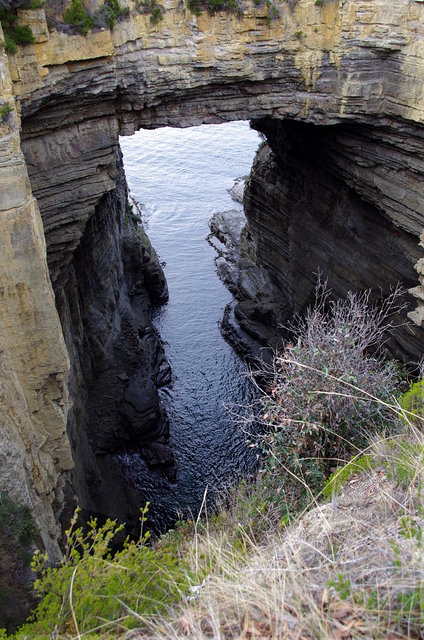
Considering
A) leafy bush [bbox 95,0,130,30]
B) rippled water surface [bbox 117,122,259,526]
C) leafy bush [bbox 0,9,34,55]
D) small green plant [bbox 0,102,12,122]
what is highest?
leafy bush [bbox 95,0,130,30]

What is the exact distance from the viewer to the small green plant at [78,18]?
10.2 meters

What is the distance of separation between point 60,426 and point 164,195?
27.5m

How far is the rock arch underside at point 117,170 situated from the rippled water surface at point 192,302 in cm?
128

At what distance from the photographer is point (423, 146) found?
1218cm

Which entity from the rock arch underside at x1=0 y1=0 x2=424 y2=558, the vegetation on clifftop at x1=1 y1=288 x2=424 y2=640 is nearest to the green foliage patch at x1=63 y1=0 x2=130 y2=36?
the rock arch underside at x1=0 y1=0 x2=424 y2=558

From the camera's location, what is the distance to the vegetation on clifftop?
4.40 meters

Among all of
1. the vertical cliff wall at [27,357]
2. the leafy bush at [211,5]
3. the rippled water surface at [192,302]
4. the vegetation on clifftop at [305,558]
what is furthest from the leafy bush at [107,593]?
the leafy bush at [211,5]

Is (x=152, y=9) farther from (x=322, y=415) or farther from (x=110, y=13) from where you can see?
(x=322, y=415)

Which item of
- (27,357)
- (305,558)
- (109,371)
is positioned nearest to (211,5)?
(27,357)

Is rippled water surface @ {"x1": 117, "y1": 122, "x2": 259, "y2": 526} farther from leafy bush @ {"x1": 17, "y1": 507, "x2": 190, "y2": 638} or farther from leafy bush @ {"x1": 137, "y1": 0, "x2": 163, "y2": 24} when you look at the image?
leafy bush @ {"x1": 137, "y1": 0, "x2": 163, "y2": 24}

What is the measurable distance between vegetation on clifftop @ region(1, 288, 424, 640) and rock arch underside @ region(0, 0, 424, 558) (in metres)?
3.02

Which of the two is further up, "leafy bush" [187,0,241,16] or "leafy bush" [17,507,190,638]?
"leafy bush" [187,0,241,16]

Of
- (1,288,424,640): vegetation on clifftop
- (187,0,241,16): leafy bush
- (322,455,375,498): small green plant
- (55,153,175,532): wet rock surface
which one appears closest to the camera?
(1,288,424,640): vegetation on clifftop

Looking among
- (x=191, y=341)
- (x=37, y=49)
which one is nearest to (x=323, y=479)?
(x=37, y=49)
